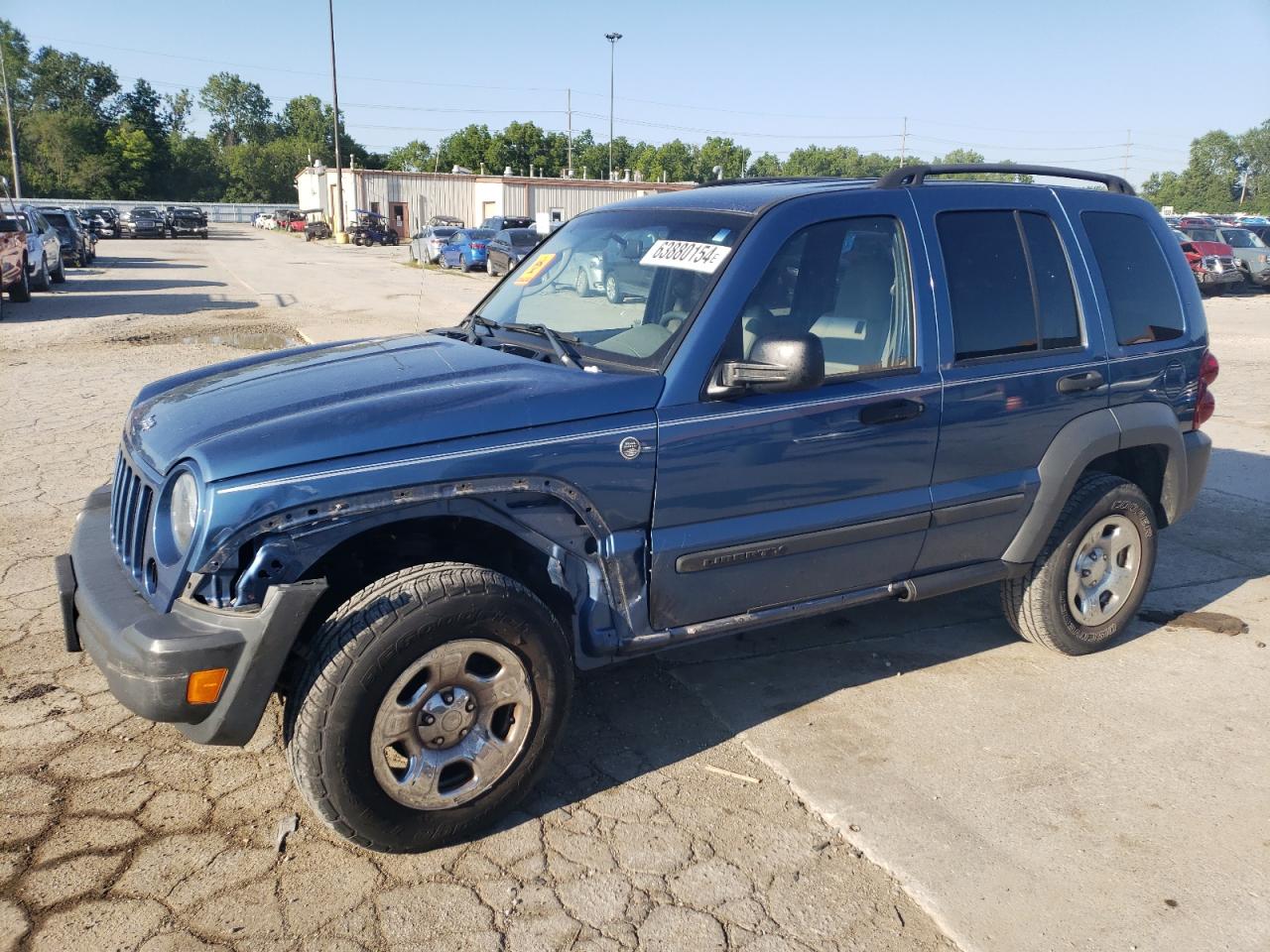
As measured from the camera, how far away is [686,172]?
105 m

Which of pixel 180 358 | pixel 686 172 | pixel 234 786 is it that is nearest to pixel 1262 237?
pixel 180 358

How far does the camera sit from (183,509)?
288cm

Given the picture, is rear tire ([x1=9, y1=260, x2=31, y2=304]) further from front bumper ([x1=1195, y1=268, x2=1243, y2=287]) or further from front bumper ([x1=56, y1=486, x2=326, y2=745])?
front bumper ([x1=1195, y1=268, x2=1243, y2=287])

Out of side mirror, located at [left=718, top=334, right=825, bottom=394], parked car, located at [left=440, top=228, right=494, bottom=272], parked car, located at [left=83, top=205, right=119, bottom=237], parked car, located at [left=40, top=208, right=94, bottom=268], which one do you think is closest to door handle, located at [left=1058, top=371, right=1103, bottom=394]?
side mirror, located at [left=718, top=334, right=825, bottom=394]

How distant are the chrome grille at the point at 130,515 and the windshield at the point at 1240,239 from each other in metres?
28.7

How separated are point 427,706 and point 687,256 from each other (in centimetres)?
179

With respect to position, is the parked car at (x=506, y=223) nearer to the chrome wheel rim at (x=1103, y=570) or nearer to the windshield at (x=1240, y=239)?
the windshield at (x=1240, y=239)

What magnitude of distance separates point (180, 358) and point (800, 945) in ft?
38.6

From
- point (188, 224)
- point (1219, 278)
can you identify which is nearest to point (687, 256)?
point (1219, 278)

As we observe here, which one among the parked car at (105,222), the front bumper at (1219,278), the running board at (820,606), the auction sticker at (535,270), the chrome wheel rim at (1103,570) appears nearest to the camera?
the running board at (820,606)

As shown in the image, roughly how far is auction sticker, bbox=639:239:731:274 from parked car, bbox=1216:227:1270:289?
2633cm

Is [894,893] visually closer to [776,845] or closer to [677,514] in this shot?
[776,845]

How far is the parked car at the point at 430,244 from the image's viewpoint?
115ft

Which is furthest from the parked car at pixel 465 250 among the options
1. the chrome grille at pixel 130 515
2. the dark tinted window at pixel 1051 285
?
the chrome grille at pixel 130 515
